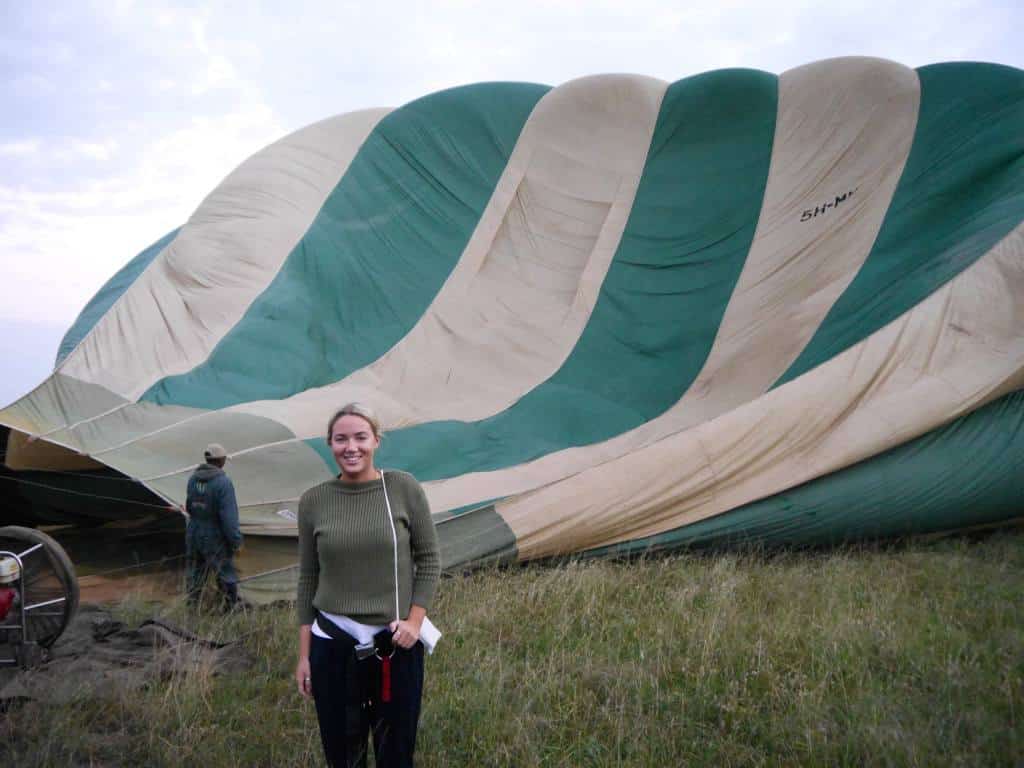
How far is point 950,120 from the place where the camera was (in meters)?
6.39

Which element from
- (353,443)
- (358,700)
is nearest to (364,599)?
(358,700)

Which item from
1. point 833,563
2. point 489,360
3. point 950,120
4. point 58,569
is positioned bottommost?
point 833,563

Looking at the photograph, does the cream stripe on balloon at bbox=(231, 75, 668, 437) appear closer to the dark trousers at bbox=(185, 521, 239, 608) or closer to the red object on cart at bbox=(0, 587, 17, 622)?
the dark trousers at bbox=(185, 521, 239, 608)

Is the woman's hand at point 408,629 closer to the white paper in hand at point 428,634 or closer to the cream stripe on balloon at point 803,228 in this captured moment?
the white paper in hand at point 428,634

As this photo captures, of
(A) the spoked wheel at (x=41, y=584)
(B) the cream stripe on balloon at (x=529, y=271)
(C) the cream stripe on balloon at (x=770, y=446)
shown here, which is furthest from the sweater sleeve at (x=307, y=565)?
(B) the cream stripe on balloon at (x=529, y=271)

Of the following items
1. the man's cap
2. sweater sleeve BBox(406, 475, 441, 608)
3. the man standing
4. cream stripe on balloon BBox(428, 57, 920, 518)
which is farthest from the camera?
cream stripe on balloon BBox(428, 57, 920, 518)

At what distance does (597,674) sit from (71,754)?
169cm

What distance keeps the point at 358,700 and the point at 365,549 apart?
0.34 m

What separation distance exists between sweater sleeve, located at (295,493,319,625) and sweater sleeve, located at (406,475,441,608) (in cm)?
23

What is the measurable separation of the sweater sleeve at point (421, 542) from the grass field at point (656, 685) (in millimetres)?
869

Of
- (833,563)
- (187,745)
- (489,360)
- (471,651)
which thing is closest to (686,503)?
(833,563)

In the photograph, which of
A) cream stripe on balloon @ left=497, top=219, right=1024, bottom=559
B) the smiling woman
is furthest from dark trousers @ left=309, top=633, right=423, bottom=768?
cream stripe on balloon @ left=497, top=219, right=1024, bottom=559

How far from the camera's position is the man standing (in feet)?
15.0

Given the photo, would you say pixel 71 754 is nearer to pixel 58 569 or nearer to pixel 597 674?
pixel 58 569
